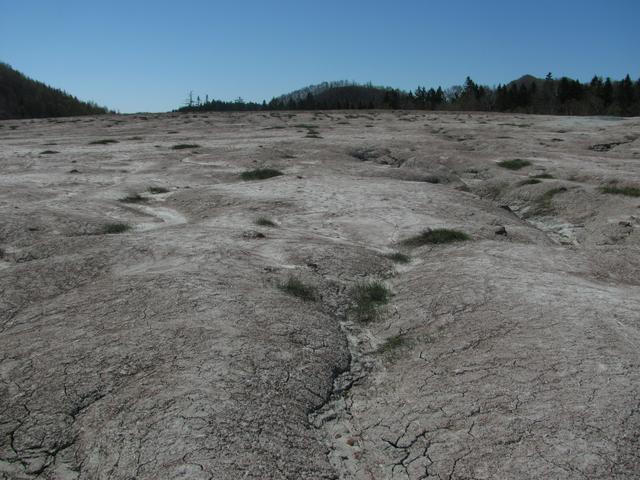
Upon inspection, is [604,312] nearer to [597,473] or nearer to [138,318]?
[597,473]

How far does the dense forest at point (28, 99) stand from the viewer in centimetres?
10044

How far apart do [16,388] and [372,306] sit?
20.6 ft

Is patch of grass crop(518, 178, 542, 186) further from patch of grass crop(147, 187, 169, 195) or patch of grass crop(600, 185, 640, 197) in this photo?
patch of grass crop(147, 187, 169, 195)

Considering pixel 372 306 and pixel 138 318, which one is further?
pixel 372 306

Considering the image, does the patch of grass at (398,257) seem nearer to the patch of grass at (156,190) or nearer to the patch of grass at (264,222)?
the patch of grass at (264,222)

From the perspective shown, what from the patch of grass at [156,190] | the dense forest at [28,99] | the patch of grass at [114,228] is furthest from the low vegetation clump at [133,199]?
the dense forest at [28,99]

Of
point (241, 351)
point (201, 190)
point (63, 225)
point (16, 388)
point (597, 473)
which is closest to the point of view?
point (597, 473)

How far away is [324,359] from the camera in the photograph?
8.20 metres

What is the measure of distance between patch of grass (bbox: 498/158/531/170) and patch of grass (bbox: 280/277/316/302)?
70.1 feet

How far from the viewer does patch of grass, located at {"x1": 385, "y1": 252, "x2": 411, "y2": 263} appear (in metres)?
13.5

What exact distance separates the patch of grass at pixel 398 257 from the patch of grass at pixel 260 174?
41.9ft

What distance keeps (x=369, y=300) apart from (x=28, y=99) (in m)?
113

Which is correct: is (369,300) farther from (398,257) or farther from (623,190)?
(623,190)

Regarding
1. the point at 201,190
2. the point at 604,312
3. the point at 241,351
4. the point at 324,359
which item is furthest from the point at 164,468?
the point at 201,190
